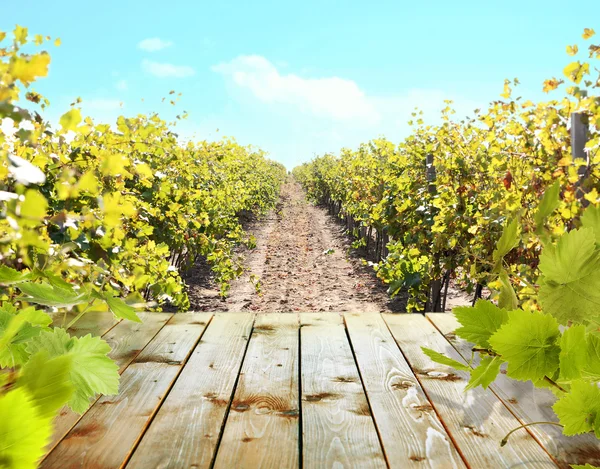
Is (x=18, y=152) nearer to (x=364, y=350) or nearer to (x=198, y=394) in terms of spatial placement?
(x=198, y=394)

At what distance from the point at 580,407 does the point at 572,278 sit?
5.3 inches

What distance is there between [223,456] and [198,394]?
1.35 feet

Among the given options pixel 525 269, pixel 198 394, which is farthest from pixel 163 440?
pixel 525 269

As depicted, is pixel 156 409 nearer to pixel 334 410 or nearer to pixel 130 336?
pixel 334 410

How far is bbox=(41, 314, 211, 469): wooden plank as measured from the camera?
134 centimetres

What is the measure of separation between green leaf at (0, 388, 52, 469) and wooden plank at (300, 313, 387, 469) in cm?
108

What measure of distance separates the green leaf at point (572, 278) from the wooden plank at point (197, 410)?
1.01 meters

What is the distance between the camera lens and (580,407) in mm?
426

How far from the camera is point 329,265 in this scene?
10.9 m

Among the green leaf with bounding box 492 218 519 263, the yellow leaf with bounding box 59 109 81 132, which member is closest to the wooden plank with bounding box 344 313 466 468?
the green leaf with bounding box 492 218 519 263

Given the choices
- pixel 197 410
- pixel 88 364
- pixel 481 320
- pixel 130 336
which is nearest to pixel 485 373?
pixel 481 320

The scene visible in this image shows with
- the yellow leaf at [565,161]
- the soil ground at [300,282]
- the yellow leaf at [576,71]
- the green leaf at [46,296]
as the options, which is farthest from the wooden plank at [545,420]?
the soil ground at [300,282]

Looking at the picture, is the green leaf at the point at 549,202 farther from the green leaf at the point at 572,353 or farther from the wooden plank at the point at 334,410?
the wooden plank at the point at 334,410

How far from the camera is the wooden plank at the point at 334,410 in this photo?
1319 mm
